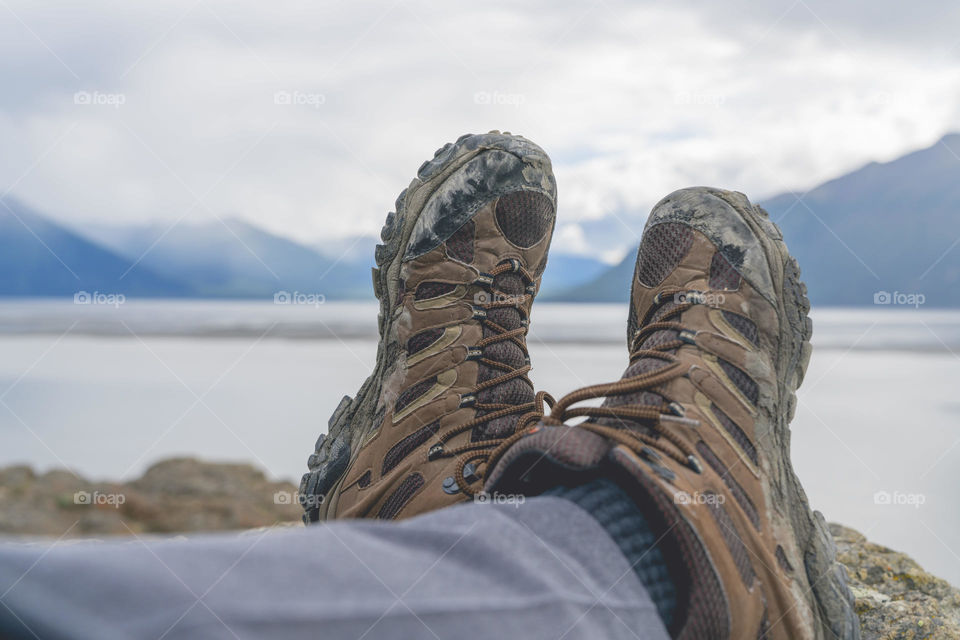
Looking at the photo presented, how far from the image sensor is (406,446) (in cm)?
162

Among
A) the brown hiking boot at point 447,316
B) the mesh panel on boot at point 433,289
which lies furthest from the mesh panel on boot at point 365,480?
the mesh panel on boot at point 433,289

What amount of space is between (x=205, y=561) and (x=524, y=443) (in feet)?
1.54

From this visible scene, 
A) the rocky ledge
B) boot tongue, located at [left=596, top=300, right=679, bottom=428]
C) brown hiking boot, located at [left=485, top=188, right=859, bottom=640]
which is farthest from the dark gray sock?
the rocky ledge

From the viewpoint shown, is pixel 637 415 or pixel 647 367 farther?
pixel 647 367

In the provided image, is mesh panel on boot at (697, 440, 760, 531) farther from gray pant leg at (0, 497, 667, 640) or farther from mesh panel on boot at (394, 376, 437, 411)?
mesh panel on boot at (394, 376, 437, 411)

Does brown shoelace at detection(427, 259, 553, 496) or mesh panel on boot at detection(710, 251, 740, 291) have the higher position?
mesh panel on boot at detection(710, 251, 740, 291)

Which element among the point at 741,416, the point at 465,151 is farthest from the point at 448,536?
the point at 465,151

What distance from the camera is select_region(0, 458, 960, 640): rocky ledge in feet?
5.96

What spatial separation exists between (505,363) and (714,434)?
2.01 ft

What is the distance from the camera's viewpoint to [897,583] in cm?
167

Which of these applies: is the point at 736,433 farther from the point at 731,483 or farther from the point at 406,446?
the point at 406,446

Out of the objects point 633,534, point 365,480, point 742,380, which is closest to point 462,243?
point 365,480

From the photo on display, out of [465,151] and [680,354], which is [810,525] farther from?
[465,151]

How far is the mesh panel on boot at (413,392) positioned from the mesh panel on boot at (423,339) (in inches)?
3.8
